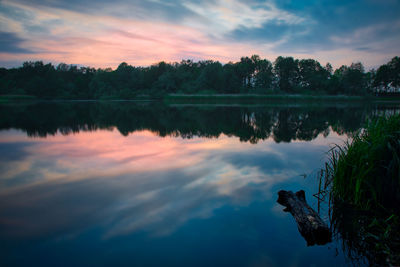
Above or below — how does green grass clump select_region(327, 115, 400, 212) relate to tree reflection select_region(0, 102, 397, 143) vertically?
above

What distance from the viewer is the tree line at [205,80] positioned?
271ft

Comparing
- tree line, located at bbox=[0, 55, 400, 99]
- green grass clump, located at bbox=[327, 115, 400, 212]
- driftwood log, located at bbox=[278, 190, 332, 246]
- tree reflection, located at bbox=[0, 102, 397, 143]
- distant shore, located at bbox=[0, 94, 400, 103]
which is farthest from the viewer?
tree line, located at bbox=[0, 55, 400, 99]

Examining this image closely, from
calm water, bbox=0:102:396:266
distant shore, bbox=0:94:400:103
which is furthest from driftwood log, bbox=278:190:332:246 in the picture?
distant shore, bbox=0:94:400:103

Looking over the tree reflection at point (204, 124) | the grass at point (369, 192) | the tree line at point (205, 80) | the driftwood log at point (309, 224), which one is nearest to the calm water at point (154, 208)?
the driftwood log at point (309, 224)

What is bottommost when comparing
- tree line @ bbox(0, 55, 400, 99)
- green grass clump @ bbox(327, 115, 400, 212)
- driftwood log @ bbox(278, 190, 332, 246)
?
driftwood log @ bbox(278, 190, 332, 246)

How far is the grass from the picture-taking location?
4.35m

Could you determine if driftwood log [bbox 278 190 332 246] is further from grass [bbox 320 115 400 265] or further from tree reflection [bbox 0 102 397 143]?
tree reflection [bbox 0 102 397 143]

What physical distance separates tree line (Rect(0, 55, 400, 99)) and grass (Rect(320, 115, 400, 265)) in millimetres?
73326

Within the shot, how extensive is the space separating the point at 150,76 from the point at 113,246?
327 feet

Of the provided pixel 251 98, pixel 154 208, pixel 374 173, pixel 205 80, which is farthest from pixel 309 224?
pixel 205 80

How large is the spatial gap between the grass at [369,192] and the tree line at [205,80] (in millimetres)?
73326

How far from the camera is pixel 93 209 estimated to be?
530cm

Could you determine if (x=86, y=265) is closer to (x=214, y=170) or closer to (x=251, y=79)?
(x=214, y=170)

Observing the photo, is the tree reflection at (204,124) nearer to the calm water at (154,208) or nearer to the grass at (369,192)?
the grass at (369,192)
